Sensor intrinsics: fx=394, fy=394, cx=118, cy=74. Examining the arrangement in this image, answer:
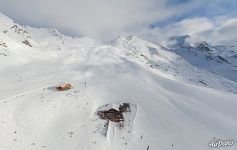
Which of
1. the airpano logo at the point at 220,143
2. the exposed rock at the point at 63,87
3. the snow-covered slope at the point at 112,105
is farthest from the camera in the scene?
the exposed rock at the point at 63,87

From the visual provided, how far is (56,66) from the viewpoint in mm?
62000

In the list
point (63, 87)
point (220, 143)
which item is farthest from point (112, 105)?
point (220, 143)

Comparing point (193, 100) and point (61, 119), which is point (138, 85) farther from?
point (61, 119)

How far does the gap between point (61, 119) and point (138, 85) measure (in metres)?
13.8

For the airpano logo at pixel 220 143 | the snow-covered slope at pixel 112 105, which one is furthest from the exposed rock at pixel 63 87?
the airpano logo at pixel 220 143

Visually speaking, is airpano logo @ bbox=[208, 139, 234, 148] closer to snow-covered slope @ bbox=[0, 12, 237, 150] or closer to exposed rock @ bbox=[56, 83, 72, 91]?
snow-covered slope @ bbox=[0, 12, 237, 150]

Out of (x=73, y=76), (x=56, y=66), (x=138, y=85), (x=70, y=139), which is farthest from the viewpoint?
(x=56, y=66)

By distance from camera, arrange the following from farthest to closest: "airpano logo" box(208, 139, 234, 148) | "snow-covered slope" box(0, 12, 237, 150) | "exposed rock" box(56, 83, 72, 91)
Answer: "exposed rock" box(56, 83, 72, 91) → "snow-covered slope" box(0, 12, 237, 150) → "airpano logo" box(208, 139, 234, 148)

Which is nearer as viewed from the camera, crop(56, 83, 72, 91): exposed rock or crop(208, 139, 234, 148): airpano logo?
crop(208, 139, 234, 148): airpano logo

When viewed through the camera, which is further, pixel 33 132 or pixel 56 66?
pixel 56 66

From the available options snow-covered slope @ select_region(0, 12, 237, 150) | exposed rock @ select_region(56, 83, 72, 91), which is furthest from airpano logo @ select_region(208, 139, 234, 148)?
exposed rock @ select_region(56, 83, 72, 91)

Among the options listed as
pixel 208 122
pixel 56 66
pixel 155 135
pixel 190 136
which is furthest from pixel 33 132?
pixel 56 66

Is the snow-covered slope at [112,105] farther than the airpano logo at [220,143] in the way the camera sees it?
Yes

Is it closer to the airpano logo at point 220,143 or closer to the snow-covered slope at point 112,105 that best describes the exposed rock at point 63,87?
the snow-covered slope at point 112,105
